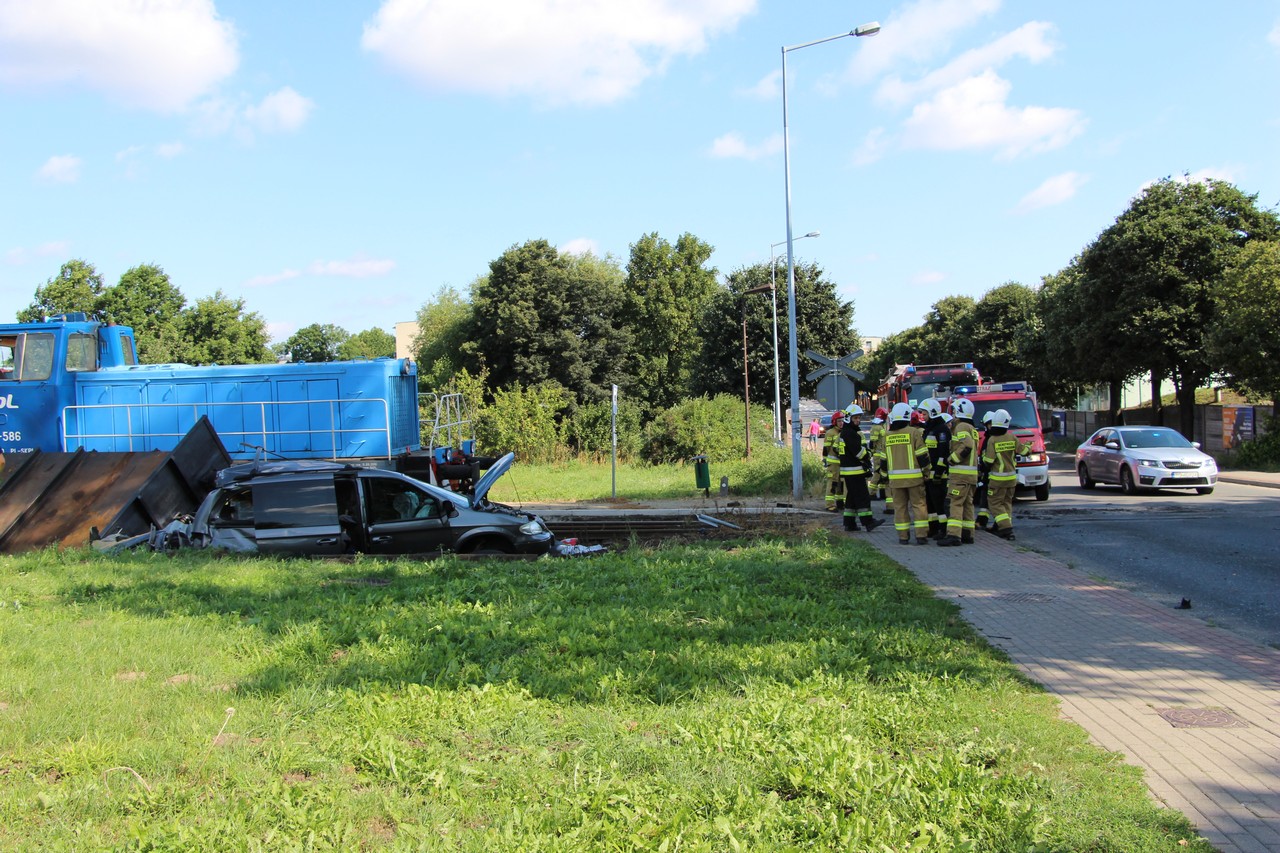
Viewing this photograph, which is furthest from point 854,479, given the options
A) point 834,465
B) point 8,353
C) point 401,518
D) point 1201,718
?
point 8,353

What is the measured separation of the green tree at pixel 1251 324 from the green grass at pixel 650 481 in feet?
41.0

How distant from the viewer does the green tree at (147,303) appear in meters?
51.9

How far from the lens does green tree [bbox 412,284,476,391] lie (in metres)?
49.5

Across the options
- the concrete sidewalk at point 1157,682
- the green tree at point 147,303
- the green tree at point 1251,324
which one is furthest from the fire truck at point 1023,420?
the green tree at point 147,303

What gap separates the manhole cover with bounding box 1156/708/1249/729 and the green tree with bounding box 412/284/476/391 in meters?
35.2

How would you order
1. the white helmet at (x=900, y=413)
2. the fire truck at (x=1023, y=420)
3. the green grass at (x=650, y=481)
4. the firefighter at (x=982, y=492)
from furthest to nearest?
the green grass at (x=650, y=481)
the fire truck at (x=1023, y=420)
the firefighter at (x=982, y=492)
the white helmet at (x=900, y=413)

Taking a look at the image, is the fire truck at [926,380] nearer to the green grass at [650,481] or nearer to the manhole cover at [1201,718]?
the green grass at [650,481]

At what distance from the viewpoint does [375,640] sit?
6434 mm

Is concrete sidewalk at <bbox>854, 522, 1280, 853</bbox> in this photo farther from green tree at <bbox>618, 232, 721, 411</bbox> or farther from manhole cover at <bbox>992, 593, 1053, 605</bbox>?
green tree at <bbox>618, 232, 721, 411</bbox>

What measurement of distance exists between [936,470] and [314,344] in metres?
Answer: 106

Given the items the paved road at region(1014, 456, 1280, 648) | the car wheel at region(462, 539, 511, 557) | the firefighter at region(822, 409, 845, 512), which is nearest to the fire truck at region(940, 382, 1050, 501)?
the paved road at region(1014, 456, 1280, 648)

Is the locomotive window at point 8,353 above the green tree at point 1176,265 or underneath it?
underneath

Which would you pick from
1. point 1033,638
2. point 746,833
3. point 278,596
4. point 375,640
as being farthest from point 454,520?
point 746,833

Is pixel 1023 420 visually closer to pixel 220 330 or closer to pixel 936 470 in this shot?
pixel 936 470
